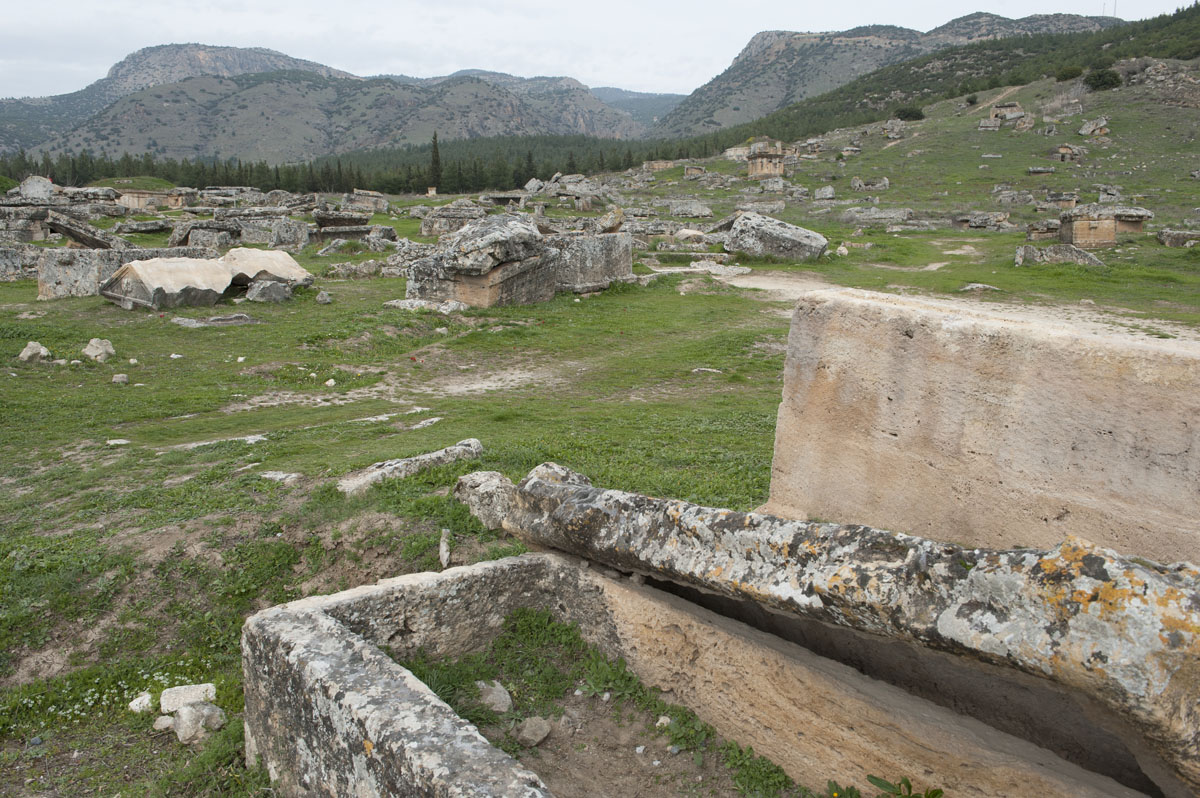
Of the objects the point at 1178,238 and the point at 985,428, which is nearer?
the point at 985,428

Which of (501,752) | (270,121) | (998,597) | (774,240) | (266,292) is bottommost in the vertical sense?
(501,752)

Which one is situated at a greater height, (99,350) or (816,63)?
(816,63)

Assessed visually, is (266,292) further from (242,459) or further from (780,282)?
(780,282)

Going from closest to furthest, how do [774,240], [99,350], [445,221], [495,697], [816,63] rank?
[495,697] → [99,350] → [774,240] → [445,221] → [816,63]

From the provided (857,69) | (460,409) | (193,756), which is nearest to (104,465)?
(460,409)

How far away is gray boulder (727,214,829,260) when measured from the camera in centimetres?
2347

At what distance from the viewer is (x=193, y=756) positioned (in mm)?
4238

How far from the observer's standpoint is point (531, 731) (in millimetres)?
4105

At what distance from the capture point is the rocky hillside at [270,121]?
15775cm

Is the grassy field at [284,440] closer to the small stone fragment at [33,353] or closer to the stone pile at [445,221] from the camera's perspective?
the small stone fragment at [33,353]

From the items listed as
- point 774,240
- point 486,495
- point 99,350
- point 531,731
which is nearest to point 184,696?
point 531,731

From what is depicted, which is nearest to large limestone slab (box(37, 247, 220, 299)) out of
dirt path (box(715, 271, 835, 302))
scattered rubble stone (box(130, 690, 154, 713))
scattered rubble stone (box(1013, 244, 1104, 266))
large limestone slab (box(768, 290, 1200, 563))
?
scattered rubble stone (box(130, 690, 154, 713))

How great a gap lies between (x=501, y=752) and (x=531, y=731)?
3.55 ft

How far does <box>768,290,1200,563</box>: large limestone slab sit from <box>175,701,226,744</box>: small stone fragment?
3826mm
